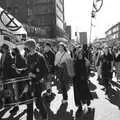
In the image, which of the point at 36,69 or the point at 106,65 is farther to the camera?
the point at 106,65

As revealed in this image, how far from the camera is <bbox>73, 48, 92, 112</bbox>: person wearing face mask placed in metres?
6.51

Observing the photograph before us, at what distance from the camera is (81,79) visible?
21.7 ft

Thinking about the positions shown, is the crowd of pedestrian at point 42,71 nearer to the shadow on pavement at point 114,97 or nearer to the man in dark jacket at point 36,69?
the man in dark jacket at point 36,69

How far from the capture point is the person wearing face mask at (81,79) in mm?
6508

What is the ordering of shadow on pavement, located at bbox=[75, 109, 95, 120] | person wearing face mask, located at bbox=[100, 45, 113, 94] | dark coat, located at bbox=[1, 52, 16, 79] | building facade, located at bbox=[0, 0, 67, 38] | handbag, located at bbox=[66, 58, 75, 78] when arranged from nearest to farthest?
dark coat, located at bbox=[1, 52, 16, 79] < shadow on pavement, located at bbox=[75, 109, 95, 120] < handbag, located at bbox=[66, 58, 75, 78] < person wearing face mask, located at bbox=[100, 45, 113, 94] < building facade, located at bbox=[0, 0, 67, 38]

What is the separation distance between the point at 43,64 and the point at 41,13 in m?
66.5

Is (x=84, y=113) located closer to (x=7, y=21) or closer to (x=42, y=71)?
(x=42, y=71)

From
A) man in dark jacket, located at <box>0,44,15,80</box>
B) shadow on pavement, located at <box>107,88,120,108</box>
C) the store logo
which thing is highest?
the store logo

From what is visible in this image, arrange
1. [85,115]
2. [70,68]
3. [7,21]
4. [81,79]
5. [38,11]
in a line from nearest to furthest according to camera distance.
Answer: [85,115]
[81,79]
[70,68]
[7,21]
[38,11]

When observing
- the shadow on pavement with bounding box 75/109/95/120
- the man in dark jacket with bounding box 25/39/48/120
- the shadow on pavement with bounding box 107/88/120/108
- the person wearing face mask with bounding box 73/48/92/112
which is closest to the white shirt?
the person wearing face mask with bounding box 73/48/92/112

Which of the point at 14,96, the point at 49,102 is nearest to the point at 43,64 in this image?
the point at 14,96

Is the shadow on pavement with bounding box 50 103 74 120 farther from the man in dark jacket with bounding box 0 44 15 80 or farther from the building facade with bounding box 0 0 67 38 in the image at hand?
the building facade with bounding box 0 0 67 38

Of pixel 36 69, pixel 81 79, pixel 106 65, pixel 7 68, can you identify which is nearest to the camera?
pixel 36 69

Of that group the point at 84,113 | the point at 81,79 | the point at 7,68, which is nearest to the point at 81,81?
the point at 81,79
